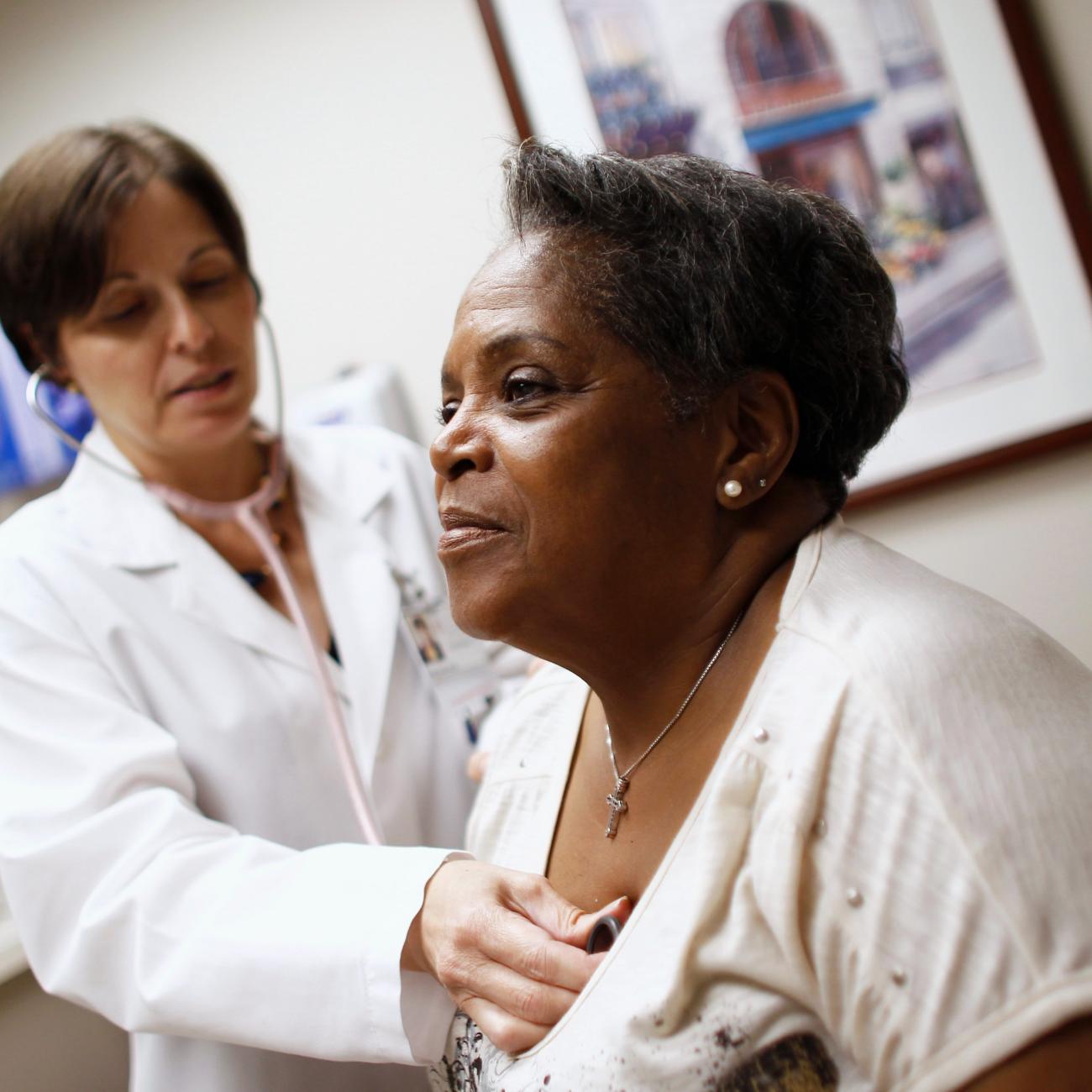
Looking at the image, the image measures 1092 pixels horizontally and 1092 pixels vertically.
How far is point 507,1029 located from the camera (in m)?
0.82

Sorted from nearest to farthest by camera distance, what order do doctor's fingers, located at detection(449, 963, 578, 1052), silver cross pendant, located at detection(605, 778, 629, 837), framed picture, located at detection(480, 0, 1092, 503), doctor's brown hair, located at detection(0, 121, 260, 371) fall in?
doctor's fingers, located at detection(449, 963, 578, 1052) → silver cross pendant, located at detection(605, 778, 629, 837) → doctor's brown hair, located at detection(0, 121, 260, 371) → framed picture, located at detection(480, 0, 1092, 503)

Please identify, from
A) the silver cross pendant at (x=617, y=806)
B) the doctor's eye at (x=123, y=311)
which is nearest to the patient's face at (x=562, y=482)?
the silver cross pendant at (x=617, y=806)

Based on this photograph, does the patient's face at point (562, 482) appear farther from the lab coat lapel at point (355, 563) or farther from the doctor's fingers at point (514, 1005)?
the lab coat lapel at point (355, 563)

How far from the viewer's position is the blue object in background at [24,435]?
1915mm

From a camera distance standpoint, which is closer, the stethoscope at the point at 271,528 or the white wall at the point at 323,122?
the stethoscope at the point at 271,528

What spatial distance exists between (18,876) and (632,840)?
0.64 m

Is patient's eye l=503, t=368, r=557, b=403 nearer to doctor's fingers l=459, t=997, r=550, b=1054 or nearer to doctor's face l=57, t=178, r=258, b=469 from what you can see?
doctor's fingers l=459, t=997, r=550, b=1054

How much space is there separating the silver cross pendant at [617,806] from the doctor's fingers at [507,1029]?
0.57ft

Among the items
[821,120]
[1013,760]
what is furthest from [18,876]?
→ [821,120]

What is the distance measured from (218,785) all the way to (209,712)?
0.08 meters

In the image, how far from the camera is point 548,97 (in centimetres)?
184

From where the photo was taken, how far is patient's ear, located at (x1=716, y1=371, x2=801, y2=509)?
2.78 feet

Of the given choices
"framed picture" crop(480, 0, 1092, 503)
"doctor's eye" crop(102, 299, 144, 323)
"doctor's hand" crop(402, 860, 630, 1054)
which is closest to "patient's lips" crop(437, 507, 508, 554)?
"doctor's hand" crop(402, 860, 630, 1054)

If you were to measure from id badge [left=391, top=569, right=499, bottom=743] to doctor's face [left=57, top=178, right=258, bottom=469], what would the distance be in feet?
1.07
